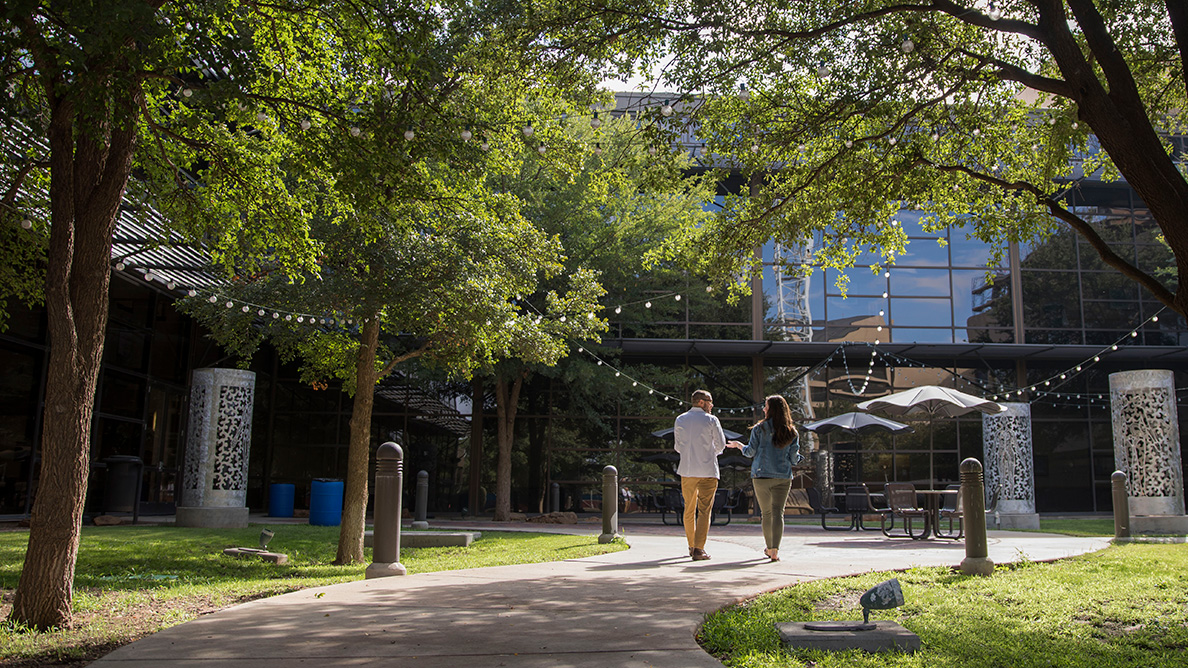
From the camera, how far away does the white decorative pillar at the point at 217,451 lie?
14477 millimetres

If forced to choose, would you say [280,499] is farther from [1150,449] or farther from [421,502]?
[1150,449]

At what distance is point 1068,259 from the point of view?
2438 cm

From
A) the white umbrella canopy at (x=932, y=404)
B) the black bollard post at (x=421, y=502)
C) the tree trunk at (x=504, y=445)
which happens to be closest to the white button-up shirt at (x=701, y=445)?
the white umbrella canopy at (x=932, y=404)

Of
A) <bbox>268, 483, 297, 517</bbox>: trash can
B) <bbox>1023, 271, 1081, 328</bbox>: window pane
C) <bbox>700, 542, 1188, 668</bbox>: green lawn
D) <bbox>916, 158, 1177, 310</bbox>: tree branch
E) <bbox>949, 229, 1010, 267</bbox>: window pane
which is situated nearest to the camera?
<bbox>700, 542, 1188, 668</bbox>: green lawn

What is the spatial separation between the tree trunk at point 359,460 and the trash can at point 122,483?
7.56 m

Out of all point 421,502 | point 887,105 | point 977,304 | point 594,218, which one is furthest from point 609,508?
point 977,304

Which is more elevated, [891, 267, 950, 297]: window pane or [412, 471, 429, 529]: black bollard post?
[891, 267, 950, 297]: window pane

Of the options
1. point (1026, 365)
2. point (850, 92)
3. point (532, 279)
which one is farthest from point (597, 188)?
point (1026, 365)

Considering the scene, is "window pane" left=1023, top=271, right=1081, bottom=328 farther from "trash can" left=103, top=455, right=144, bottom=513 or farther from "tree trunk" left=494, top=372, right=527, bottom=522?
"trash can" left=103, top=455, right=144, bottom=513

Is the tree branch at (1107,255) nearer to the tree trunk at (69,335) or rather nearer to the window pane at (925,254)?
the tree trunk at (69,335)

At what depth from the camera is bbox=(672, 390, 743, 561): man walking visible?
848cm

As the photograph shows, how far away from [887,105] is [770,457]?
386 cm

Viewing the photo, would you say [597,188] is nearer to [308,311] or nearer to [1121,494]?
[308,311]

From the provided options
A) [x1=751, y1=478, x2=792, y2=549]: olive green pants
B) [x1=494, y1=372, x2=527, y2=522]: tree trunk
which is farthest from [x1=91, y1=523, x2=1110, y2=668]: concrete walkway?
[x1=494, y1=372, x2=527, y2=522]: tree trunk
